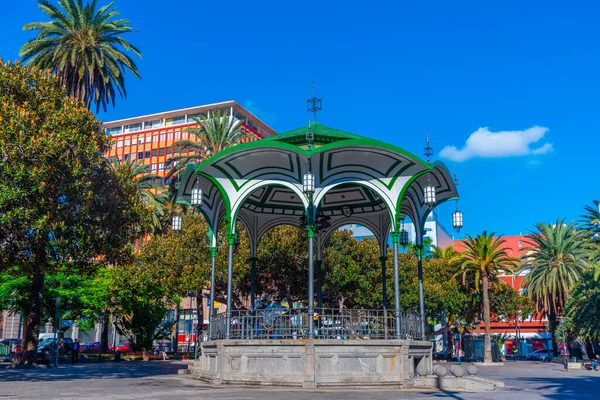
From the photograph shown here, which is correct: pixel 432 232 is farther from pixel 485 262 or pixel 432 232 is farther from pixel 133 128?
pixel 133 128

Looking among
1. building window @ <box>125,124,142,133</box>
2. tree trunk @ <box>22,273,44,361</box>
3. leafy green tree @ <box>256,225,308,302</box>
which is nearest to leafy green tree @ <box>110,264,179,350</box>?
leafy green tree @ <box>256,225,308,302</box>

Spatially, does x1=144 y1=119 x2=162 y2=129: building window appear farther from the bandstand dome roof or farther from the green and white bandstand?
the bandstand dome roof

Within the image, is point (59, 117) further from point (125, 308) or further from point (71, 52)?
point (125, 308)

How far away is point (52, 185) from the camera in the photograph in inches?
728

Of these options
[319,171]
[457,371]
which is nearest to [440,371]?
[457,371]

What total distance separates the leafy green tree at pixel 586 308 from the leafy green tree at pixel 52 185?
32561 mm

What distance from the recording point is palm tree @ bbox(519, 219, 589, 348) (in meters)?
50.4

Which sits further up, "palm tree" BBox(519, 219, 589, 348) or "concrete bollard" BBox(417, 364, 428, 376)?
"palm tree" BBox(519, 219, 589, 348)

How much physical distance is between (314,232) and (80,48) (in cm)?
2253

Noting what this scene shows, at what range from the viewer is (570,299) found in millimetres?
43906

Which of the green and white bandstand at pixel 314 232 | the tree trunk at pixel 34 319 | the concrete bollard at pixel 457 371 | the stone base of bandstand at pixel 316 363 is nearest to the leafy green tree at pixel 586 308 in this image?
the green and white bandstand at pixel 314 232

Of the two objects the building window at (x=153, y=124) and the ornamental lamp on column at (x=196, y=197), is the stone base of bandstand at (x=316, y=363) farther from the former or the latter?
the building window at (x=153, y=124)

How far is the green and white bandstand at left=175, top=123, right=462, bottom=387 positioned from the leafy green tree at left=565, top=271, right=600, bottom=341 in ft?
79.4

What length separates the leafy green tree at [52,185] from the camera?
17.5 m
